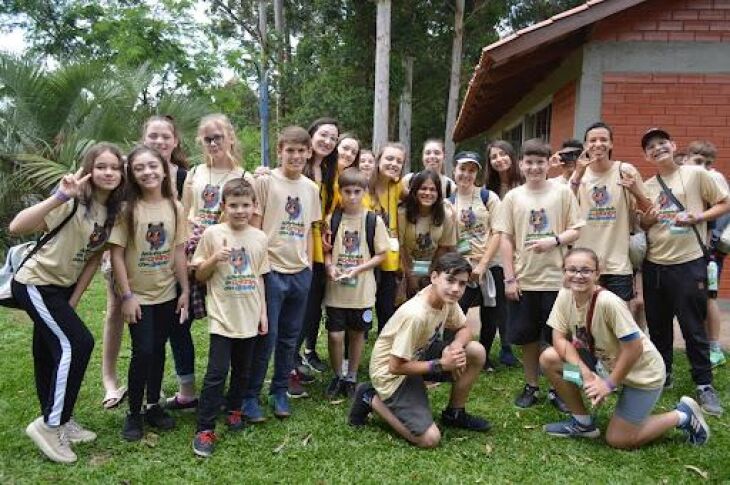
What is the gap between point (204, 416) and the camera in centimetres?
353

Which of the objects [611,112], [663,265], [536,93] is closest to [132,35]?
[536,93]

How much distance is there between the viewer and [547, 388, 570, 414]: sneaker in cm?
411

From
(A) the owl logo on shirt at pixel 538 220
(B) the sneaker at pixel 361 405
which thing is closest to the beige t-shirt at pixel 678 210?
(A) the owl logo on shirt at pixel 538 220

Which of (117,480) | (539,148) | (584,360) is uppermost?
(539,148)

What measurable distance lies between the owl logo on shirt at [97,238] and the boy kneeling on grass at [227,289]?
513mm

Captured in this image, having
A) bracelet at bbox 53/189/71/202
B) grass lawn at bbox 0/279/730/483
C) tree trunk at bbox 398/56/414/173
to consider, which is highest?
tree trunk at bbox 398/56/414/173

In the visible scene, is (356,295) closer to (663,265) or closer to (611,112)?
(663,265)

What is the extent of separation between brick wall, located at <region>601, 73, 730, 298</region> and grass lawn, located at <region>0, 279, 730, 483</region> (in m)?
3.54

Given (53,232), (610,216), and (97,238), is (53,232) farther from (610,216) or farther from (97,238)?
(610,216)

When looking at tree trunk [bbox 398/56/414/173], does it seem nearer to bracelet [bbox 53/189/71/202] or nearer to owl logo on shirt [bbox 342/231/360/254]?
owl logo on shirt [bbox 342/231/360/254]

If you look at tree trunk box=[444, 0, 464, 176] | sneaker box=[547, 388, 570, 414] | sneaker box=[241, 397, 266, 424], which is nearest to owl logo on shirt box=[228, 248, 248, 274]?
sneaker box=[241, 397, 266, 424]

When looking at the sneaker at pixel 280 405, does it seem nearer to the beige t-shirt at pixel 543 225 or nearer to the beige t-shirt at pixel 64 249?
the beige t-shirt at pixel 64 249

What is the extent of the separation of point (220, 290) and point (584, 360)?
7.28ft

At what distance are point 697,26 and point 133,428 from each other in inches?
267
